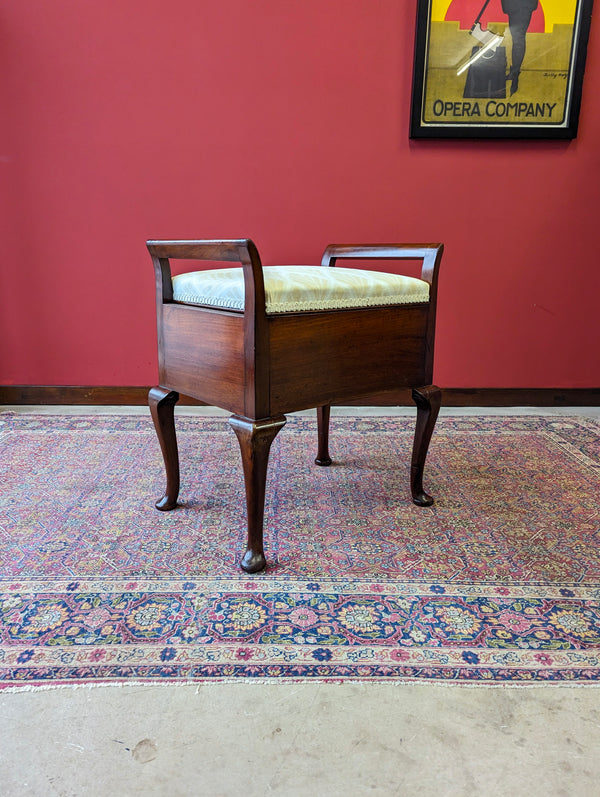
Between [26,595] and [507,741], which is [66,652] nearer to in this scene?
[26,595]

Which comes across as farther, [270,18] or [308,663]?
[270,18]

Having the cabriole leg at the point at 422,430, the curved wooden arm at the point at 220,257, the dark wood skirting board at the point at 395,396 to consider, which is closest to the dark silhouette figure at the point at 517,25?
the dark wood skirting board at the point at 395,396

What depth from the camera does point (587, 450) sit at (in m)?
1.94

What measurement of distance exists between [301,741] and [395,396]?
5.93 feet

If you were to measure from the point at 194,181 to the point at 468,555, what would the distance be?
179 cm

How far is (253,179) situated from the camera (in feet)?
7.41

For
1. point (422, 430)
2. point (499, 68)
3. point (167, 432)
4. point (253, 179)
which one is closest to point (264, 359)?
point (167, 432)

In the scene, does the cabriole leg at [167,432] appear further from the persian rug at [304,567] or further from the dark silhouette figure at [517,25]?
the dark silhouette figure at [517,25]

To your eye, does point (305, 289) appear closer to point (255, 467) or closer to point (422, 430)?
point (255, 467)

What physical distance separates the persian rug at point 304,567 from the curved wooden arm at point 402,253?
2.08ft

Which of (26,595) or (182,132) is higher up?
(182,132)

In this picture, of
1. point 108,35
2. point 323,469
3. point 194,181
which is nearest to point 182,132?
point 194,181

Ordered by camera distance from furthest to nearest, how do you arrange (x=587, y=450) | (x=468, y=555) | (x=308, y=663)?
(x=587, y=450) < (x=468, y=555) < (x=308, y=663)

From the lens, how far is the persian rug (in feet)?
3.08
